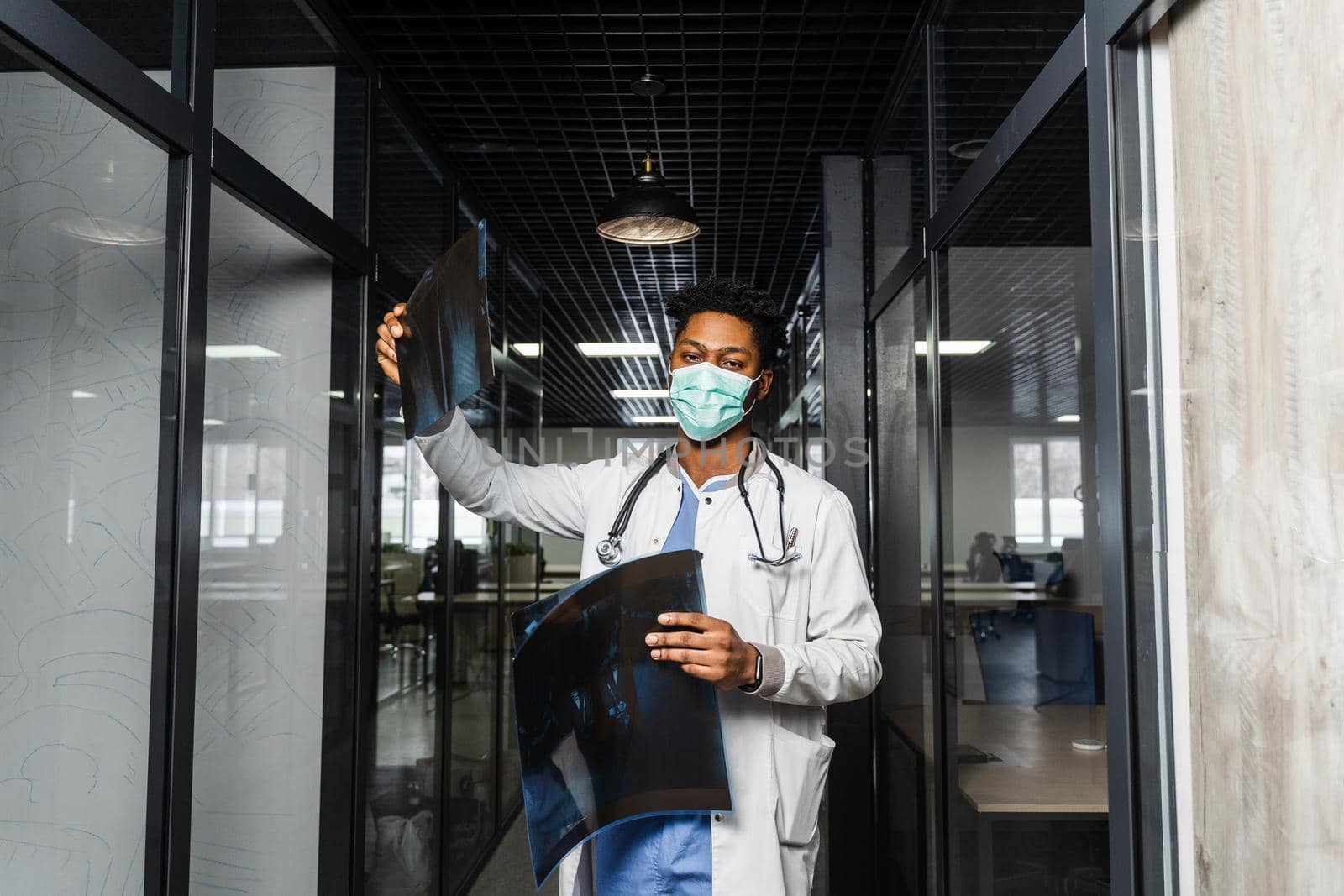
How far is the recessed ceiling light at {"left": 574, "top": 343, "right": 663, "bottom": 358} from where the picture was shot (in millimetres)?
8365

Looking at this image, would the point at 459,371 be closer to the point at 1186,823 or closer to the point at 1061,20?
the point at 1061,20

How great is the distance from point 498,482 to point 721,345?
492 millimetres

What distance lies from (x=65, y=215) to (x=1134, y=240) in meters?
1.49

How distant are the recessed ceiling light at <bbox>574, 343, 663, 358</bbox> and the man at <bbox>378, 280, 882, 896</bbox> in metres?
6.31

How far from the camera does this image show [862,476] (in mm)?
3316

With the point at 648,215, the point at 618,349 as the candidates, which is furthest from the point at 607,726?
the point at 618,349

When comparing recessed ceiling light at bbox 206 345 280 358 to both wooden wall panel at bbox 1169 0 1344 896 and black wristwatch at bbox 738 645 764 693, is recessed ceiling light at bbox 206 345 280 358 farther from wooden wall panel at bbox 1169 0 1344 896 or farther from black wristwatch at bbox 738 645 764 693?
wooden wall panel at bbox 1169 0 1344 896

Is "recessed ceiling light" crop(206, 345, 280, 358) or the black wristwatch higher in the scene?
"recessed ceiling light" crop(206, 345, 280, 358)

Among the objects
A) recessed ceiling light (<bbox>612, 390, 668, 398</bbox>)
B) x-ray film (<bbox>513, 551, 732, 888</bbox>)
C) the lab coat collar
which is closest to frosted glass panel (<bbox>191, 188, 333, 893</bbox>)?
x-ray film (<bbox>513, 551, 732, 888</bbox>)

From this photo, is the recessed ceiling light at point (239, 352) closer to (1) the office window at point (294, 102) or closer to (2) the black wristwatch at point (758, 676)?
(1) the office window at point (294, 102)

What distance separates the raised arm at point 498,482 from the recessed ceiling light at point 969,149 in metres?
1.02

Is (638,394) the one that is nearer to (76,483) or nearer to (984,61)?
(984,61)

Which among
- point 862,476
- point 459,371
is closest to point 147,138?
point 459,371

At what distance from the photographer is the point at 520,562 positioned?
17.5 ft
